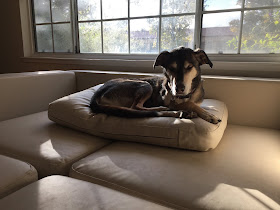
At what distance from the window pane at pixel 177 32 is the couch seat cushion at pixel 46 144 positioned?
150 centimetres

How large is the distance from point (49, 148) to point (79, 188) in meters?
0.52

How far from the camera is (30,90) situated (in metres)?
2.27

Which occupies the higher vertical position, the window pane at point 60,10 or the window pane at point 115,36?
the window pane at point 60,10

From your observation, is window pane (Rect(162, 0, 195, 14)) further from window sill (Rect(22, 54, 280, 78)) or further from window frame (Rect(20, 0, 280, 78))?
window sill (Rect(22, 54, 280, 78))

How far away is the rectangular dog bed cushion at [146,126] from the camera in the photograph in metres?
1.39

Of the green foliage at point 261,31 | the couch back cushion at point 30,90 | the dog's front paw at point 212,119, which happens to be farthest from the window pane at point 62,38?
the dog's front paw at point 212,119

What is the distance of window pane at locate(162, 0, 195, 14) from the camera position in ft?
8.27

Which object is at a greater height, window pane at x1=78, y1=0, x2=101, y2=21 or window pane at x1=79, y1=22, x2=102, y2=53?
window pane at x1=78, y1=0, x2=101, y2=21

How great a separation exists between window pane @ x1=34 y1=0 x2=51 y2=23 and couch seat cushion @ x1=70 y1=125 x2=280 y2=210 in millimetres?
2762

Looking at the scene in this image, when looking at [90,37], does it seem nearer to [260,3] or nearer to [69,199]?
[260,3]

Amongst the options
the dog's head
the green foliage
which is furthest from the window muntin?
the green foliage

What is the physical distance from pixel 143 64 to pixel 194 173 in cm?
172

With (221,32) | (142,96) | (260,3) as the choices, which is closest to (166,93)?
(142,96)

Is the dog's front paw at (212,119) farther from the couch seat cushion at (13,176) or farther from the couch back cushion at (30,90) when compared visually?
the couch back cushion at (30,90)
